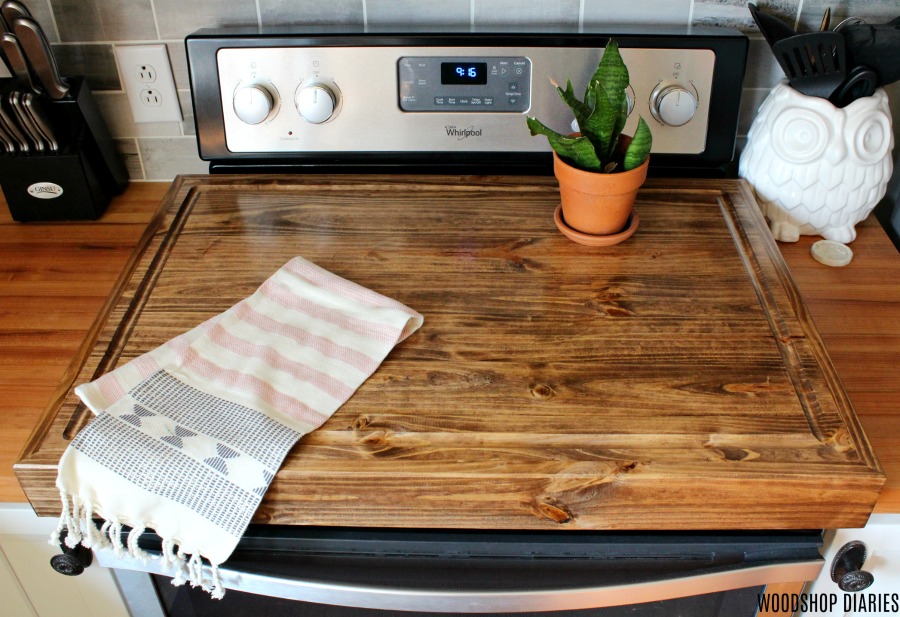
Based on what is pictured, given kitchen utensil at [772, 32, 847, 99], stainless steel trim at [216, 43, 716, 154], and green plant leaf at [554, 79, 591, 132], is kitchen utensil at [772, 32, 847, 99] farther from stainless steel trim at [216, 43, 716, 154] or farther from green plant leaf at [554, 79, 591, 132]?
green plant leaf at [554, 79, 591, 132]

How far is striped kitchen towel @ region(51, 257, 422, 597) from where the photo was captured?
660 mm

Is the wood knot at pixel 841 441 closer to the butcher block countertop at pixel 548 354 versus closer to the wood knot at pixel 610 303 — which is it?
the butcher block countertop at pixel 548 354

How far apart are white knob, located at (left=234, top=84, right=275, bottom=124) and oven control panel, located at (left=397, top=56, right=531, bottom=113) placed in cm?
17

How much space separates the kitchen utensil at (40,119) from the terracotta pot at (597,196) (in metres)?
0.62

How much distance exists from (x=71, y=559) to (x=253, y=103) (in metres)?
0.56

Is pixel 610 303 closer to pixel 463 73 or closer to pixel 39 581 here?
pixel 463 73

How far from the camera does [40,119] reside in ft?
3.17

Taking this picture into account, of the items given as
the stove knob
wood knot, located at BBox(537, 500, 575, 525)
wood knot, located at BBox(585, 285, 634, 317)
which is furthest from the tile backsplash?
wood knot, located at BBox(537, 500, 575, 525)

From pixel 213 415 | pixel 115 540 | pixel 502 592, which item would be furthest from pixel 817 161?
pixel 115 540

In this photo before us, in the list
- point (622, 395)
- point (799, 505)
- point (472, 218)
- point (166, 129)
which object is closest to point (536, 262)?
point (472, 218)

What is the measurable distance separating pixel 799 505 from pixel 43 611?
2.50 feet

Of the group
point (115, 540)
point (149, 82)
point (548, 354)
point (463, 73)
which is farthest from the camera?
point (149, 82)

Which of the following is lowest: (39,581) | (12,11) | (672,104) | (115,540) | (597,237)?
(39,581)

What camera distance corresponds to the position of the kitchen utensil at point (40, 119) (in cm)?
95
